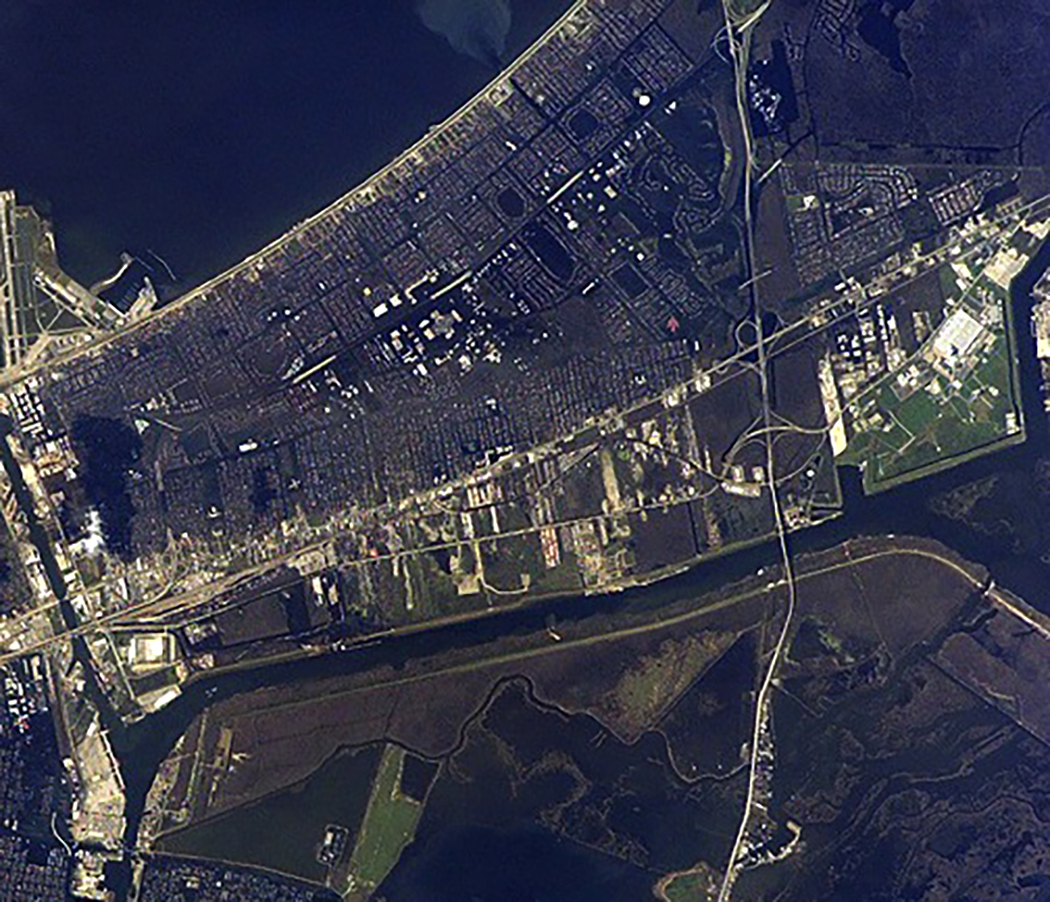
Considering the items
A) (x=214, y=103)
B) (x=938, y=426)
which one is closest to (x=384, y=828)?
(x=938, y=426)

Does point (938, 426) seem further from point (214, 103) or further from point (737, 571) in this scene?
point (214, 103)

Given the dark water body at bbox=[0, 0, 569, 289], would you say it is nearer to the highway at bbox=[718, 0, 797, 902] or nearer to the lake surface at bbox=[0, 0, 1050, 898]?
the lake surface at bbox=[0, 0, 1050, 898]

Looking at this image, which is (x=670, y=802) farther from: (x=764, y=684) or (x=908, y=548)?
(x=908, y=548)

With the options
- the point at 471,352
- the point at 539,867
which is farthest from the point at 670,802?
the point at 471,352

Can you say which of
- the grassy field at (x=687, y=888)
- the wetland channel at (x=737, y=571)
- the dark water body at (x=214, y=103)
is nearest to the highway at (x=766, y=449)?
the grassy field at (x=687, y=888)

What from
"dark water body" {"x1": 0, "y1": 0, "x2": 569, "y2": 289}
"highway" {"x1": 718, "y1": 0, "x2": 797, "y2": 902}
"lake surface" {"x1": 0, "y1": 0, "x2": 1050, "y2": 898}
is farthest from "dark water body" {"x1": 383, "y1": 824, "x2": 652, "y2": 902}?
"dark water body" {"x1": 0, "y1": 0, "x2": 569, "y2": 289}

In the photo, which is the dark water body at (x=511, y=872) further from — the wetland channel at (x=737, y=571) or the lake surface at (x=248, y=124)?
the lake surface at (x=248, y=124)
